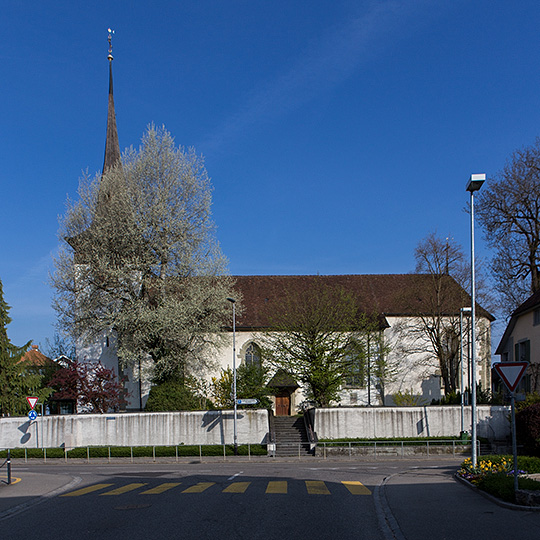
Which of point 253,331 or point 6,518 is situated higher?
point 253,331

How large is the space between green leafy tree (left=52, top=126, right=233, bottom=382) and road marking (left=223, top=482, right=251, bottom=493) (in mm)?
18832

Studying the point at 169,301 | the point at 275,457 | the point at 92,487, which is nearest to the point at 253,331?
the point at 169,301

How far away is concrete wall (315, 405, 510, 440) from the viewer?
35.4 metres

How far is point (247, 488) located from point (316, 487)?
1917 millimetres

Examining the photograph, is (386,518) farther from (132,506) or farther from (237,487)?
(237,487)

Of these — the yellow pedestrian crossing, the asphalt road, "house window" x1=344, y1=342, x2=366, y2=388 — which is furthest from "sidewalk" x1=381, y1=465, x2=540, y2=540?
"house window" x1=344, y1=342, x2=366, y2=388

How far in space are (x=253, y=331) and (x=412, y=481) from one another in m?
30.8

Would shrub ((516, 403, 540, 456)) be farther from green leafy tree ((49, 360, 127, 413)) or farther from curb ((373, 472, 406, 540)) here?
green leafy tree ((49, 360, 127, 413))

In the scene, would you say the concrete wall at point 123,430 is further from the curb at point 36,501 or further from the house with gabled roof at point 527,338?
the house with gabled roof at point 527,338

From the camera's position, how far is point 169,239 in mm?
38625

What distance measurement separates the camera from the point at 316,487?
→ 16.7m

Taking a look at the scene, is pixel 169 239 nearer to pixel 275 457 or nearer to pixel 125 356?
pixel 125 356

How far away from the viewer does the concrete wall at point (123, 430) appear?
35.1 meters

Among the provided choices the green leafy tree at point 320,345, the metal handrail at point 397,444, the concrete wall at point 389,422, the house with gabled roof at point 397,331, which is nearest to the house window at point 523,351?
the house with gabled roof at point 397,331
